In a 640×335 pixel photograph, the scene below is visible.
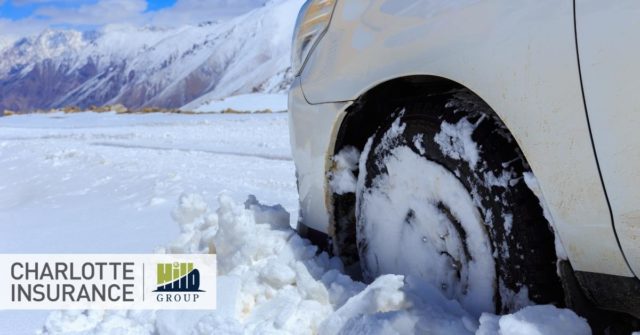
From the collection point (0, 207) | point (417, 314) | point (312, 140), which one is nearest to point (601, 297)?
point (417, 314)

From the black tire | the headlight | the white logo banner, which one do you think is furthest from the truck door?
the white logo banner

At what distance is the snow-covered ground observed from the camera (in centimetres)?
187

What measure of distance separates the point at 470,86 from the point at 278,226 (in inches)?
59.2

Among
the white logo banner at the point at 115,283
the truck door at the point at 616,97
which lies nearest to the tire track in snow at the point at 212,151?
the white logo banner at the point at 115,283

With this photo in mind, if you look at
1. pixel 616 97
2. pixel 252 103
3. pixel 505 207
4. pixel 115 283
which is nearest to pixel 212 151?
pixel 115 283

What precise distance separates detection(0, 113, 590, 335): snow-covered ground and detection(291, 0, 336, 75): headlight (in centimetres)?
77

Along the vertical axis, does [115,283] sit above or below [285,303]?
below

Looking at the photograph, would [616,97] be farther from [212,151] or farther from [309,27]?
[212,151]

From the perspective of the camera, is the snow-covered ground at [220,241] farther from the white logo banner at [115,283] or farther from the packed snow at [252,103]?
the packed snow at [252,103]

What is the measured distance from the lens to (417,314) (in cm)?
181

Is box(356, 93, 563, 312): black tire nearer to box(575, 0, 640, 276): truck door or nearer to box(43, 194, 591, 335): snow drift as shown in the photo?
box(43, 194, 591, 335): snow drift

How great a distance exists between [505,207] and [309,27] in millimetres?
1292

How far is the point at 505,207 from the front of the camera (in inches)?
64.6

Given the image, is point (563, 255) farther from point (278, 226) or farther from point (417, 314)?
point (278, 226)
